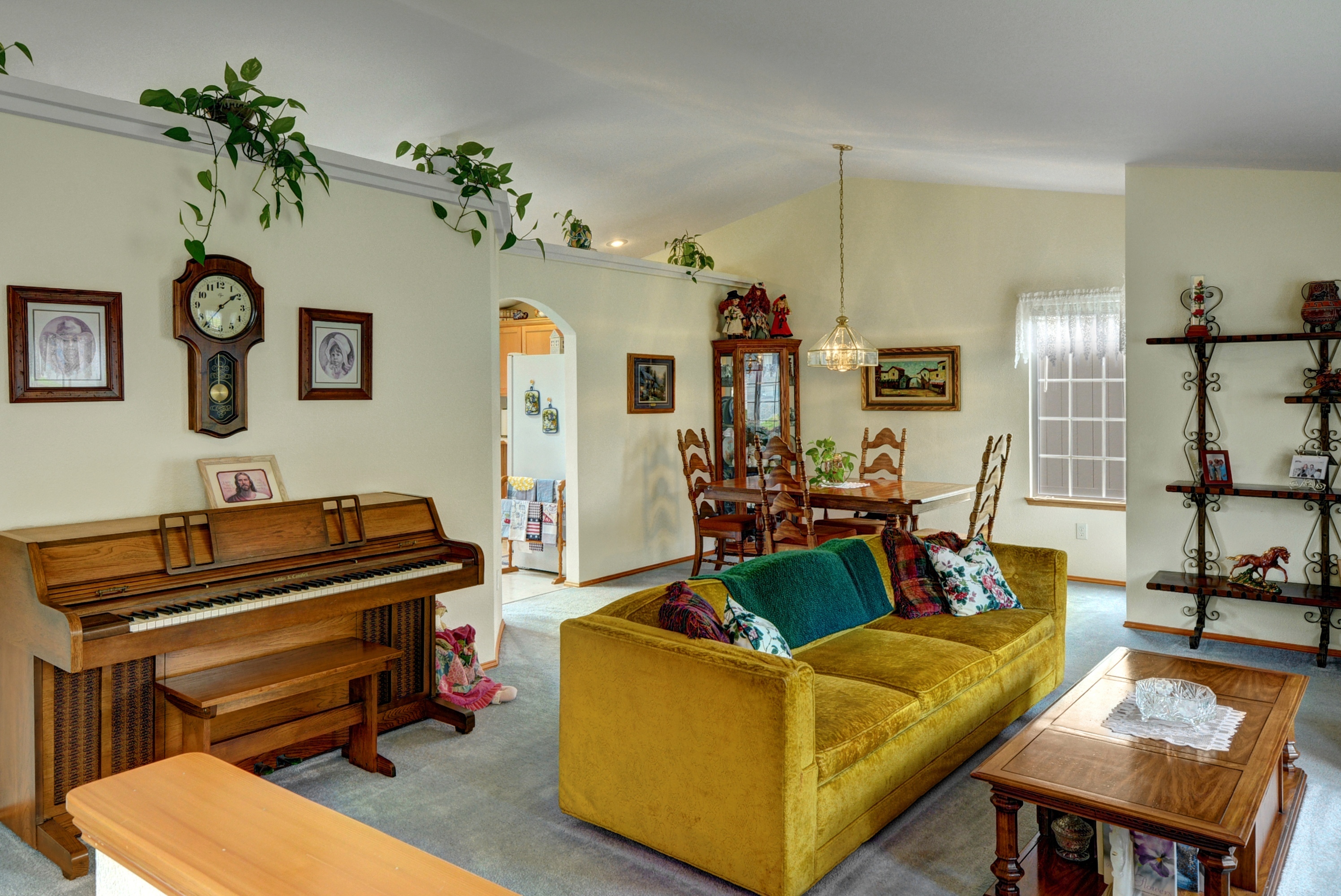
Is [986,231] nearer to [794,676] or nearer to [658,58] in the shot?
[658,58]

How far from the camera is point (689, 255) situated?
752 centimetres

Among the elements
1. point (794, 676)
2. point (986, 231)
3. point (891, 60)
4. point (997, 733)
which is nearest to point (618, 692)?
point (794, 676)

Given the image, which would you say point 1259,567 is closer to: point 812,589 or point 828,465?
point 828,465

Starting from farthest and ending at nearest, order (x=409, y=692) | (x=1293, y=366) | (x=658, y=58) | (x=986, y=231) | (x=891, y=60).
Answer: (x=986, y=231), (x=1293, y=366), (x=658, y=58), (x=409, y=692), (x=891, y=60)

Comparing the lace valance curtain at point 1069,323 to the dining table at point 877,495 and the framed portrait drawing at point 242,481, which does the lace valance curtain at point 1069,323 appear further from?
the framed portrait drawing at point 242,481

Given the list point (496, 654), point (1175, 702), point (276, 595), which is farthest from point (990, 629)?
point (276, 595)

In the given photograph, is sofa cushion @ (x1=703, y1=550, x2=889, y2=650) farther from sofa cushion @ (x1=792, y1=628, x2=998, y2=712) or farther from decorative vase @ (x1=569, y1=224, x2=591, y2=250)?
decorative vase @ (x1=569, y1=224, x2=591, y2=250)

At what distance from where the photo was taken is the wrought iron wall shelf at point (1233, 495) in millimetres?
4637

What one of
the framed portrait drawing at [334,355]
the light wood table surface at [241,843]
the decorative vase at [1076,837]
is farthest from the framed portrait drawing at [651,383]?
the light wood table surface at [241,843]

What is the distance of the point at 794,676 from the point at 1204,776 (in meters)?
1.08

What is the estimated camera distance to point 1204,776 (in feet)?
7.77

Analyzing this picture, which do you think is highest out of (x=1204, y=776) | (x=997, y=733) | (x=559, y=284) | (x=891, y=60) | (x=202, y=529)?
(x=891, y=60)

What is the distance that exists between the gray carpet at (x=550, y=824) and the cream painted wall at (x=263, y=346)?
1.04 metres

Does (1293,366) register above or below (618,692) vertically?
above
